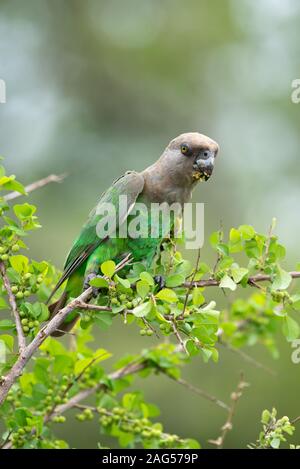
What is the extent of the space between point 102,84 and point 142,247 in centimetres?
800

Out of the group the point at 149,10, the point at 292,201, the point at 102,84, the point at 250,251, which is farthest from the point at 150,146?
the point at 250,251

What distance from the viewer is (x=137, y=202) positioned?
12.1 feet

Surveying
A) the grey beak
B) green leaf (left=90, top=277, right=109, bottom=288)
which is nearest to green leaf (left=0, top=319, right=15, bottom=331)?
green leaf (left=90, top=277, right=109, bottom=288)

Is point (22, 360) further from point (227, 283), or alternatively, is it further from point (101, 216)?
point (101, 216)

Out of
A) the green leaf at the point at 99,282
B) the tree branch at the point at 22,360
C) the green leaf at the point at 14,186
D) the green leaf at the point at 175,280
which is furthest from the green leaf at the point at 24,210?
the green leaf at the point at 175,280

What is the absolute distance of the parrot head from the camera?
3549 millimetres

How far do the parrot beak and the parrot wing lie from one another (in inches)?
13.2

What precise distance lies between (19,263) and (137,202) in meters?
1.11

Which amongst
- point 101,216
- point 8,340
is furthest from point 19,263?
point 101,216

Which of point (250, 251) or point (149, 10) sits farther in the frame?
point (149, 10)

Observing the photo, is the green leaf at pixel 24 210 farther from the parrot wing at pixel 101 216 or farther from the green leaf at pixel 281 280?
the green leaf at pixel 281 280

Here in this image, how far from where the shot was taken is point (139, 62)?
433 inches
